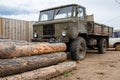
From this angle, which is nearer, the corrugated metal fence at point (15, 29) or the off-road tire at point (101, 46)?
the corrugated metal fence at point (15, 29)

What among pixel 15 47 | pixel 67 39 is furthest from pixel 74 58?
pixel 15 47

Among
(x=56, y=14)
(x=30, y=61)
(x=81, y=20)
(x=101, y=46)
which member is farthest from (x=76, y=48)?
(x=101, y=46)

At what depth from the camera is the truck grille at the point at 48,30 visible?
1088 centimetres

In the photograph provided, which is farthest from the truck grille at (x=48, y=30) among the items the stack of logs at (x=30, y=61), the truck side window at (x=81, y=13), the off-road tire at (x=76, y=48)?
the stack of logs at (x=30, y=61)

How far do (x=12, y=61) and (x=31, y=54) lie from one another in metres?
1.06

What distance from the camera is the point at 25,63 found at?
20.8 ft

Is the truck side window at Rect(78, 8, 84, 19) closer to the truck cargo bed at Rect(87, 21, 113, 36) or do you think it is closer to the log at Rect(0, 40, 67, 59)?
the truck cargo bed at Rect(87, 21, 113, 36)

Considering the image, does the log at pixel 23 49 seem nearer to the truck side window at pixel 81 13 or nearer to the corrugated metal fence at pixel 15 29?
the truck side window at pixel 81 13

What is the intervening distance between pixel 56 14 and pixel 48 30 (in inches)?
44.6

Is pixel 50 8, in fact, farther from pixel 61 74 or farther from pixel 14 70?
pixel 14 70

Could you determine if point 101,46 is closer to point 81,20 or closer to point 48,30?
point 81,20

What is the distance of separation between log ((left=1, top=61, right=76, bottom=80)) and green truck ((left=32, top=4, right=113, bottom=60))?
7.26ft

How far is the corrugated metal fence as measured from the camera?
43.6ft

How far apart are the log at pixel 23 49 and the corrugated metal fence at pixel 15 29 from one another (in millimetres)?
5573
